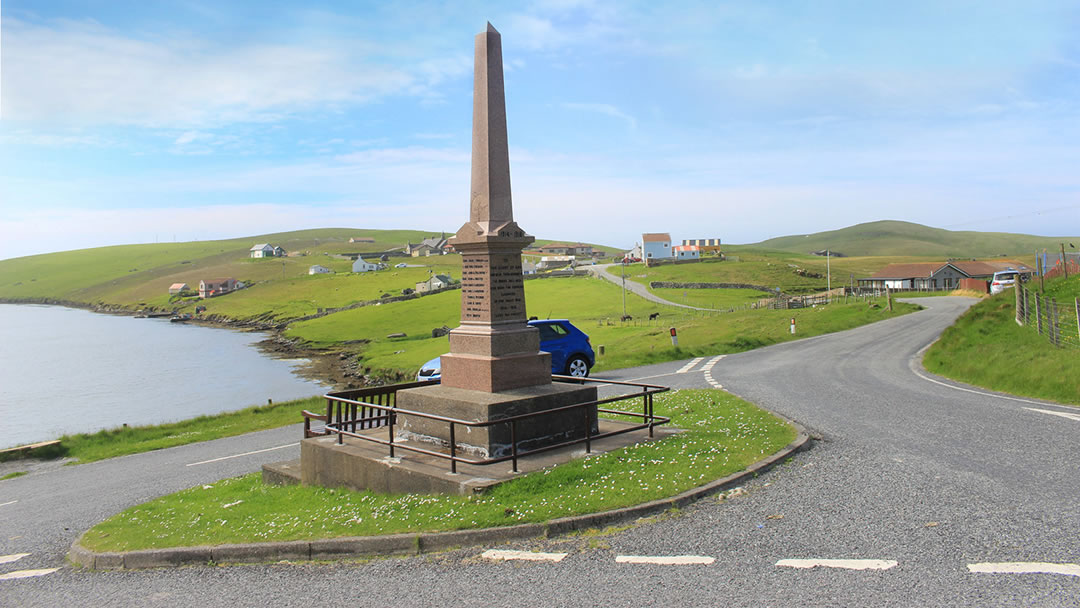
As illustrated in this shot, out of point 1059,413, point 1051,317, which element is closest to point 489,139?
point 1059,413

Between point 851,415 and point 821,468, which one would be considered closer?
point 821,468

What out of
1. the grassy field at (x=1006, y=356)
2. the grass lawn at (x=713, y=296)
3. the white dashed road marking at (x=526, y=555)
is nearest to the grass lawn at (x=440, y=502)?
the white dashed road marking at (x=526, y=555)

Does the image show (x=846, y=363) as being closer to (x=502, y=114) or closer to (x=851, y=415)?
(x=851, y=415)

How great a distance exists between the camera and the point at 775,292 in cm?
7838

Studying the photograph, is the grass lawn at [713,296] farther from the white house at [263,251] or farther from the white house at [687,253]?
the white house at [263,251]

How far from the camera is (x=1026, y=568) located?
5.45 meters

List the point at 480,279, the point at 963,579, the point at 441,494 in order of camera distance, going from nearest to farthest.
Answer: the point at 963,579 → the point at 441,494 → the point at 480,279

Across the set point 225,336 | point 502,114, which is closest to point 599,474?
point 502,114

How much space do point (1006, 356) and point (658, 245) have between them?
118 m

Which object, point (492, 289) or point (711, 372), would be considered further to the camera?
point (711, 372)

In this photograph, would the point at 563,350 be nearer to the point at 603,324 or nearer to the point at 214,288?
the point at 603,324

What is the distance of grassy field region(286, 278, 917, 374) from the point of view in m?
33.5

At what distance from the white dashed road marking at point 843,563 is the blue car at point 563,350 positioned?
Answer: 13166 millimetres

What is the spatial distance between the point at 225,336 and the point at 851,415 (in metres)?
82.9
